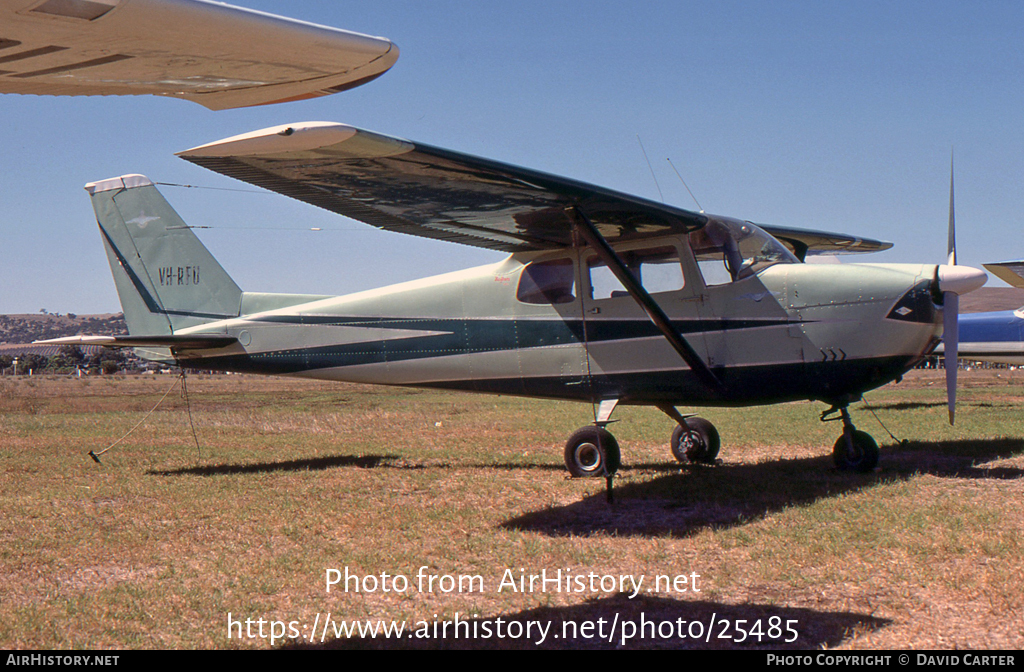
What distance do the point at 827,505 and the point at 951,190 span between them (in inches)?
213

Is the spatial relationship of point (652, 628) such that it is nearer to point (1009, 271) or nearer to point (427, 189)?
point (427, 189)

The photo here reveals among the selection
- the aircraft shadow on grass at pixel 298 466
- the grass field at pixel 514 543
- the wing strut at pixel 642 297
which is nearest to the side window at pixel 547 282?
the wing strut at pixel 642 297

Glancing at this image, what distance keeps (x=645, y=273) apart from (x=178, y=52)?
704 centimetres

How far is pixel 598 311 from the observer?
29.2 feet

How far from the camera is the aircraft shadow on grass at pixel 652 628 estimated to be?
3.95 m

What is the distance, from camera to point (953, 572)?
4.87 meters

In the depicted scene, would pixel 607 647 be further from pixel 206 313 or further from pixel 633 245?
pixel 206 313

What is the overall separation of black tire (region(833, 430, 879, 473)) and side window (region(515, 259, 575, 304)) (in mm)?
3613

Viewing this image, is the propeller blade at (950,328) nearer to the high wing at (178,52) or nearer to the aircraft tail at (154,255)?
the high wing at (178,52)

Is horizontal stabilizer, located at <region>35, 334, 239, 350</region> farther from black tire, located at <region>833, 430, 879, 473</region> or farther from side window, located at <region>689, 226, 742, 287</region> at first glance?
black tire, located at <region>833, 430, 879, 473</region>

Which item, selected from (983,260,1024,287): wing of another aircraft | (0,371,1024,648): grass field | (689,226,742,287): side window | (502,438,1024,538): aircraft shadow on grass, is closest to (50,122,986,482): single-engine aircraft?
(689,226,742,287): side window

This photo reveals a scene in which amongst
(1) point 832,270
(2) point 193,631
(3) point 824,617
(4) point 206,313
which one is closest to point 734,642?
(3) point 824,617

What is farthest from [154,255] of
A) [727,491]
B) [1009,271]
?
[1009,271]

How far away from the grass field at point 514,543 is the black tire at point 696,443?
0.29 meters
